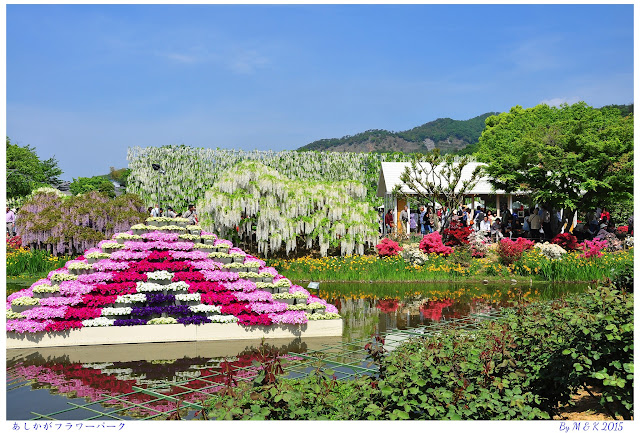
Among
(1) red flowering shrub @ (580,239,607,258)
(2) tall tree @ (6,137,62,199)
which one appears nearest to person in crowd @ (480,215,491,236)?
(1) red flowering shrub @ (580,239,607,258)

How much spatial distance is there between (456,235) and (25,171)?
34.3 metres

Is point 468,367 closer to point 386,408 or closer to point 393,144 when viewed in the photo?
point 386,408

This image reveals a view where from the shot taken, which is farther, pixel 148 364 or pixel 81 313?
pixel 81 313

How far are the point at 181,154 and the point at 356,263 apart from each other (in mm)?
21320

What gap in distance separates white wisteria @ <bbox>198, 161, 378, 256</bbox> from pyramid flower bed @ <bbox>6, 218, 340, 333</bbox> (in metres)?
8.68

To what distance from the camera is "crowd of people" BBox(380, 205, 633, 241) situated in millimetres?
23438

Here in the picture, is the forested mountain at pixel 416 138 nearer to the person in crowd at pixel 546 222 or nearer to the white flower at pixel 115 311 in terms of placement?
the person in crowd at pixel 546 222

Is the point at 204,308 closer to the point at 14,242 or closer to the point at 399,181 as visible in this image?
the point at 14,242

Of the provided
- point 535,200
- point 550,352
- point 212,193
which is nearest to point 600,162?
point 535,200

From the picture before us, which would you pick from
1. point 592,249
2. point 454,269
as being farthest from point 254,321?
point 592,249

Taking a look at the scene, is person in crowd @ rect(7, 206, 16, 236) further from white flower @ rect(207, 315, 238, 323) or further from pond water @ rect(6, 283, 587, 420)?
white flower @ rect(207, 315, 238, 323)

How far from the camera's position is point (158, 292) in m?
9.73

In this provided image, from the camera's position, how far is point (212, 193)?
64.1 ft

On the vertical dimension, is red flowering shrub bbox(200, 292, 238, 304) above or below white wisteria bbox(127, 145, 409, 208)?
below
